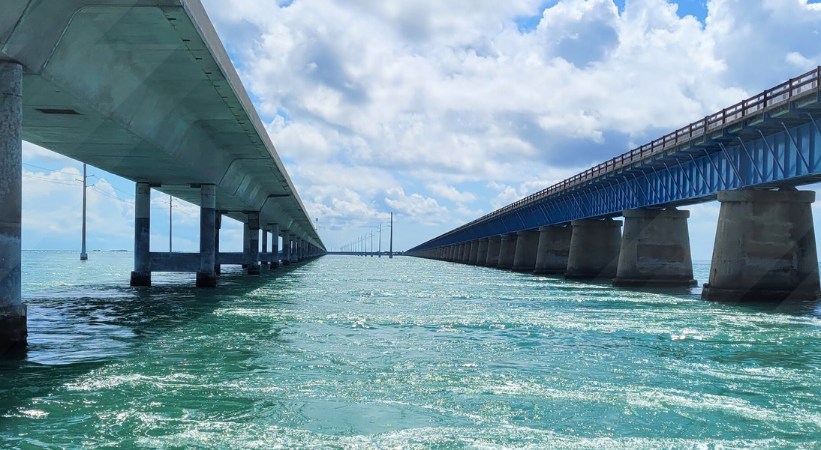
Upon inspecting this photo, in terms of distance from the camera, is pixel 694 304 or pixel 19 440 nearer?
pixel 19 440

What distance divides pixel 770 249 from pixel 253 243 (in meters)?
51.4

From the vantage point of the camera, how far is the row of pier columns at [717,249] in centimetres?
3781

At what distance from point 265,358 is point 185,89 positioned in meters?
14.1

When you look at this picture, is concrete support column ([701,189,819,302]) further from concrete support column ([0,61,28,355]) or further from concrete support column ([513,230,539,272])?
concrete support column ([513,230,539,272])

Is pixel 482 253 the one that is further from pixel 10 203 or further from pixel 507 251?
pixel 10 203

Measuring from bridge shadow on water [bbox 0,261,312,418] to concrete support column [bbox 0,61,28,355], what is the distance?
2.93 ft

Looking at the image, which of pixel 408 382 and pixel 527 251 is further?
pixel 527 251

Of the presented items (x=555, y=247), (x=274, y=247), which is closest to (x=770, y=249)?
(x=555, y=247)

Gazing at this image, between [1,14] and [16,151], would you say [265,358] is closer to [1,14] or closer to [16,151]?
[16,151]

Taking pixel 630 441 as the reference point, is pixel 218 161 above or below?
above

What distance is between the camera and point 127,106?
84.8 ft

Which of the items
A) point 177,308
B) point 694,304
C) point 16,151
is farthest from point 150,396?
point 694,304

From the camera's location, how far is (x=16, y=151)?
1659 cm

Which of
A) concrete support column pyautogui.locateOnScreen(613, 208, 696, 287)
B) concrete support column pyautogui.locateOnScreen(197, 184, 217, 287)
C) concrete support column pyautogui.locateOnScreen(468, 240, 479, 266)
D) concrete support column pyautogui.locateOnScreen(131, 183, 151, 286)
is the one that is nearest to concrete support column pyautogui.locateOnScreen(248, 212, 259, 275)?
concrete support column pyautogui.locateOnScreen(197, 184, 217, 287)
